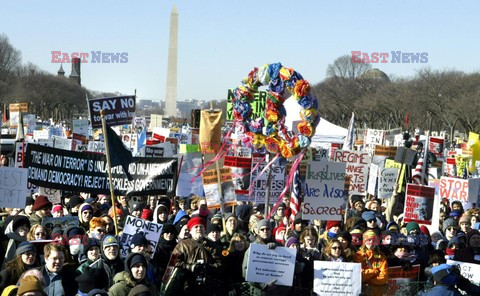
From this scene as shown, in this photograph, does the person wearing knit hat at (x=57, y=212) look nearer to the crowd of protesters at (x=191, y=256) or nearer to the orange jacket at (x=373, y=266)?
the crowd of protesters at (x=191, y=256)

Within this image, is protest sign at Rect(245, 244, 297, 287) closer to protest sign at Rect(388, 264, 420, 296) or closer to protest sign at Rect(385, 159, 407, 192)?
protest sign at Rect(388, 264, 420, 296)

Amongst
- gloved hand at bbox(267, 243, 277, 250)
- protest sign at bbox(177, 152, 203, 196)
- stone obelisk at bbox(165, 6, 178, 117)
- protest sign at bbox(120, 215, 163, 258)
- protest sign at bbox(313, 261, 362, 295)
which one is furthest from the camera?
stone obelisk at bbox(165, 6, 178, 117)

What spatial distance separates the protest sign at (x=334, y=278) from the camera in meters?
9.28

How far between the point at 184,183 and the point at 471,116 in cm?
4976

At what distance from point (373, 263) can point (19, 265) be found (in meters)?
3.77

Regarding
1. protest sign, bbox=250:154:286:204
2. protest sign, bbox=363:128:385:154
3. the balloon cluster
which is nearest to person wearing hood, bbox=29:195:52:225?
the balloon cluster

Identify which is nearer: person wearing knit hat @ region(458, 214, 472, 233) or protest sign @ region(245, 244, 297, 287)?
protest sign @ region(245, 244, 297, 287)

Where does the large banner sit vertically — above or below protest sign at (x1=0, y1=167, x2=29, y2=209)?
above

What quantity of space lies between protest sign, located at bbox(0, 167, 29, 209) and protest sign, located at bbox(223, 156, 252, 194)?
560cm

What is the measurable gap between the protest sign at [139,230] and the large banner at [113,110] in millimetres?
6575

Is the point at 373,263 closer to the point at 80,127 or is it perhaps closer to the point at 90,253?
the point at 90,253

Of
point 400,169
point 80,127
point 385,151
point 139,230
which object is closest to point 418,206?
point 400,169

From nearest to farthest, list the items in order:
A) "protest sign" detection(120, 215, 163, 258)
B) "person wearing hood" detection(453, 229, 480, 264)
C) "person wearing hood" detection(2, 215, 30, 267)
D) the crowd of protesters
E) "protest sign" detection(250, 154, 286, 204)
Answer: the crowd of protesters → "person wearing hood" detection(2, 215, 30, 267) → "protest sign" detection(120, 215, 163, 258) → "person wearing hood" detection(453, 229, 480, 264) → "protest sign" detection(250, 154, 286, 204)

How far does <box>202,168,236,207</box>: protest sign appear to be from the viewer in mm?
14984
